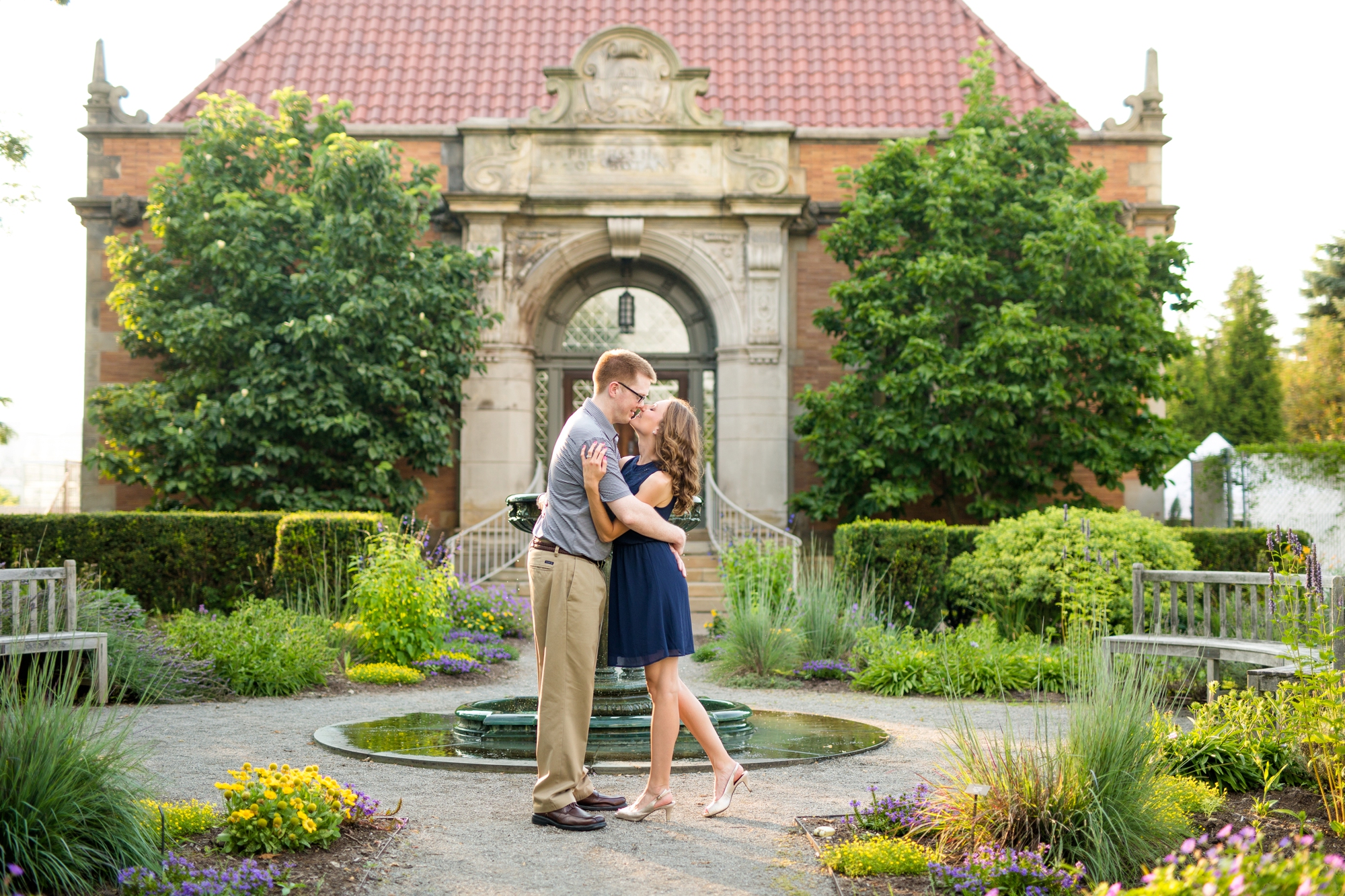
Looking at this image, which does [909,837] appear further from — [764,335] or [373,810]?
[764,335]

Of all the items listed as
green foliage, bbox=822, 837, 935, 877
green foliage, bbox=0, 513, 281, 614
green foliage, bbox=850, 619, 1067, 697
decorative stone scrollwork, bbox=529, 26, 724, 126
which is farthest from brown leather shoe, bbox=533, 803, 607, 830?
decorative stone scrollwork, bbox=529, 26, 724, 126

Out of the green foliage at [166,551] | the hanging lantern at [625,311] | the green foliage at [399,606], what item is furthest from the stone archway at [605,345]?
the green foliage at [399,606]

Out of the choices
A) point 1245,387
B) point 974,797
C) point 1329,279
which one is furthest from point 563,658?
point 1329,279

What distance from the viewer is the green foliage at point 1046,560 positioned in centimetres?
1019

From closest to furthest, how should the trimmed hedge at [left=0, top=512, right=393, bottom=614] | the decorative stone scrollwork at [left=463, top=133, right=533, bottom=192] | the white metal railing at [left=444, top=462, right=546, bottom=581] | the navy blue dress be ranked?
1. the navy blue dress
2. the trimmed hedge at [left=0, top=512, right=393, bottom=614]
3. the white metal railing at [left=444, top=462, right=546, bottom=581]
4. the decorative stone scrollwork at [left=463, top=133, right=533, bottom=192]

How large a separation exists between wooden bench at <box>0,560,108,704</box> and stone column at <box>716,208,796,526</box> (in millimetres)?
9264

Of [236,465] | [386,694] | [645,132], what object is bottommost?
[386,694]

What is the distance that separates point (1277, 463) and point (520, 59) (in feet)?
42.0

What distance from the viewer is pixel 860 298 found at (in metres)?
14.5

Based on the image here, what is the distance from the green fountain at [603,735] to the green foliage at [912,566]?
4.32 m

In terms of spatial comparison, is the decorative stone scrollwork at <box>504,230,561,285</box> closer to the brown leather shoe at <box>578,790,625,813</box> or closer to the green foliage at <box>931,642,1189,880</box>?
the brown leather shoe at <box>578,790,625,813</box>

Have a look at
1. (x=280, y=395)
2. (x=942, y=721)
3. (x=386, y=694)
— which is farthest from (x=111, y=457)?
(x=942, y=721)

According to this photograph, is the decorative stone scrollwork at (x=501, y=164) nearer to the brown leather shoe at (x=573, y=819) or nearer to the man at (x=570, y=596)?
the man at (x=570, y=596)

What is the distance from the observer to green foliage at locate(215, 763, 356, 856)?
13.5 feet
